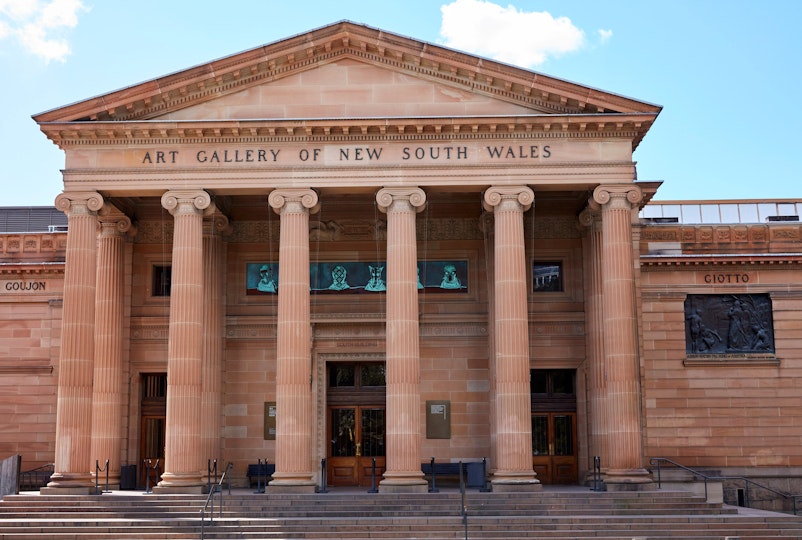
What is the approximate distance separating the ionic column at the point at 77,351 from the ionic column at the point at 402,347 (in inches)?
327

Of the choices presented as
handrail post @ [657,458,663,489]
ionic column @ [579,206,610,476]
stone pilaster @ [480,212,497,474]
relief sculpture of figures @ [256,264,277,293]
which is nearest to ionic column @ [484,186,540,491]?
ionic column @ [579,206,610,476]

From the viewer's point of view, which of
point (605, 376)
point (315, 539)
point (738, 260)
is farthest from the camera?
point (738, 260)

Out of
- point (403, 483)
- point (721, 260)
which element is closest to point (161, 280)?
point (403, 483)

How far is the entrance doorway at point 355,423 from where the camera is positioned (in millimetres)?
32188

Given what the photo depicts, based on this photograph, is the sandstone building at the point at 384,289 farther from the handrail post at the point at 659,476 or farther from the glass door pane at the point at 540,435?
the handrail post at the point at 659,476

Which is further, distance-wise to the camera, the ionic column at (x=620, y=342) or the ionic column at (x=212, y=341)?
the ionic column at (x=212, y=341)

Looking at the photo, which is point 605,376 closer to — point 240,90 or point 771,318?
point 771,318

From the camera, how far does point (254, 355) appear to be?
1289 inches

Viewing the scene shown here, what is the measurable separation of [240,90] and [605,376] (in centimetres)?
1332

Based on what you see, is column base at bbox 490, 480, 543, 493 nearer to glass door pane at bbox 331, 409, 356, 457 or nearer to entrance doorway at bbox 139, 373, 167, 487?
glass door pane at bbox 331, 409, 356, 457

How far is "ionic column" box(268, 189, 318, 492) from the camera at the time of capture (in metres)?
27.2

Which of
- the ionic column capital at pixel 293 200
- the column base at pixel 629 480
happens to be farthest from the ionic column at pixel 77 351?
the column base at pixel 629 480

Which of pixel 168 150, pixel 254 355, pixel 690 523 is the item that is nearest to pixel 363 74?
pixel 168 150

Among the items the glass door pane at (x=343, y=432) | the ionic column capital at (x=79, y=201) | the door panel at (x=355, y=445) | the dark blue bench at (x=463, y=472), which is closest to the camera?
the ionic column capital at (x=79, y=201)
